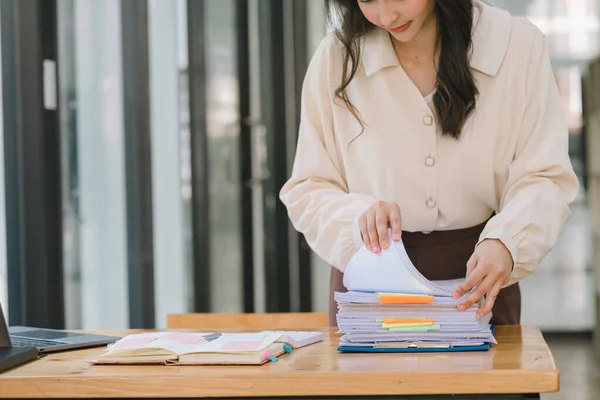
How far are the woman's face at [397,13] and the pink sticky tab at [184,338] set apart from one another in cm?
68

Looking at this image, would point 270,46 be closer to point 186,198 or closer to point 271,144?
point 271,144

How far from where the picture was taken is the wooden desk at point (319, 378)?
1299 millimetres

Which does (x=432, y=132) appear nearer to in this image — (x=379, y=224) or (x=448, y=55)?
(x=448, y=55)

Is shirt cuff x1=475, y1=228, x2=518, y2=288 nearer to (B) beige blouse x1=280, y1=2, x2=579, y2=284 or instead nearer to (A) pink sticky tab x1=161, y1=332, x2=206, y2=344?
(B) beige blouse x1=280, y1=2, x2=579, y2=284

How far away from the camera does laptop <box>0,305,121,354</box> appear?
1.62 m

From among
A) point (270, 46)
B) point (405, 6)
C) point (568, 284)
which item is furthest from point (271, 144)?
point (405, 6)

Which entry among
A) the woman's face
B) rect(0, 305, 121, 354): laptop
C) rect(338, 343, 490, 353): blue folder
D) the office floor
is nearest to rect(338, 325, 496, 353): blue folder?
rect(338, 343, 490, 353): blue folder

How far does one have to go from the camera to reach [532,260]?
1.69m

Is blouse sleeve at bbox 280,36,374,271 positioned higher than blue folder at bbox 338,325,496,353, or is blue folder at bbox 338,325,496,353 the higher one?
blouse sleeve at bbox 280,36,374,271

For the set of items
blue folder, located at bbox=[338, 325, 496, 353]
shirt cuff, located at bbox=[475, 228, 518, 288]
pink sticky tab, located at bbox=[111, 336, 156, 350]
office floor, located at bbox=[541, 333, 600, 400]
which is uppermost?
shirt cuff, located at bbox=[475, 228, 518, 288]

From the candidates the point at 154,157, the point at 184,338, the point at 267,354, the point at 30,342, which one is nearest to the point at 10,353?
the point at 30,342

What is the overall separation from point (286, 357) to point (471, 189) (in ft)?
2.14

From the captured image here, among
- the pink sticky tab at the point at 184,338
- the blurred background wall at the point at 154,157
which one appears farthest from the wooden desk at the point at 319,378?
the blurred background wall at the point at 154,157

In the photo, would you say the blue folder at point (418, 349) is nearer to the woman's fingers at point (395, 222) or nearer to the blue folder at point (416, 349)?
the blue folder at point (416, 349)
